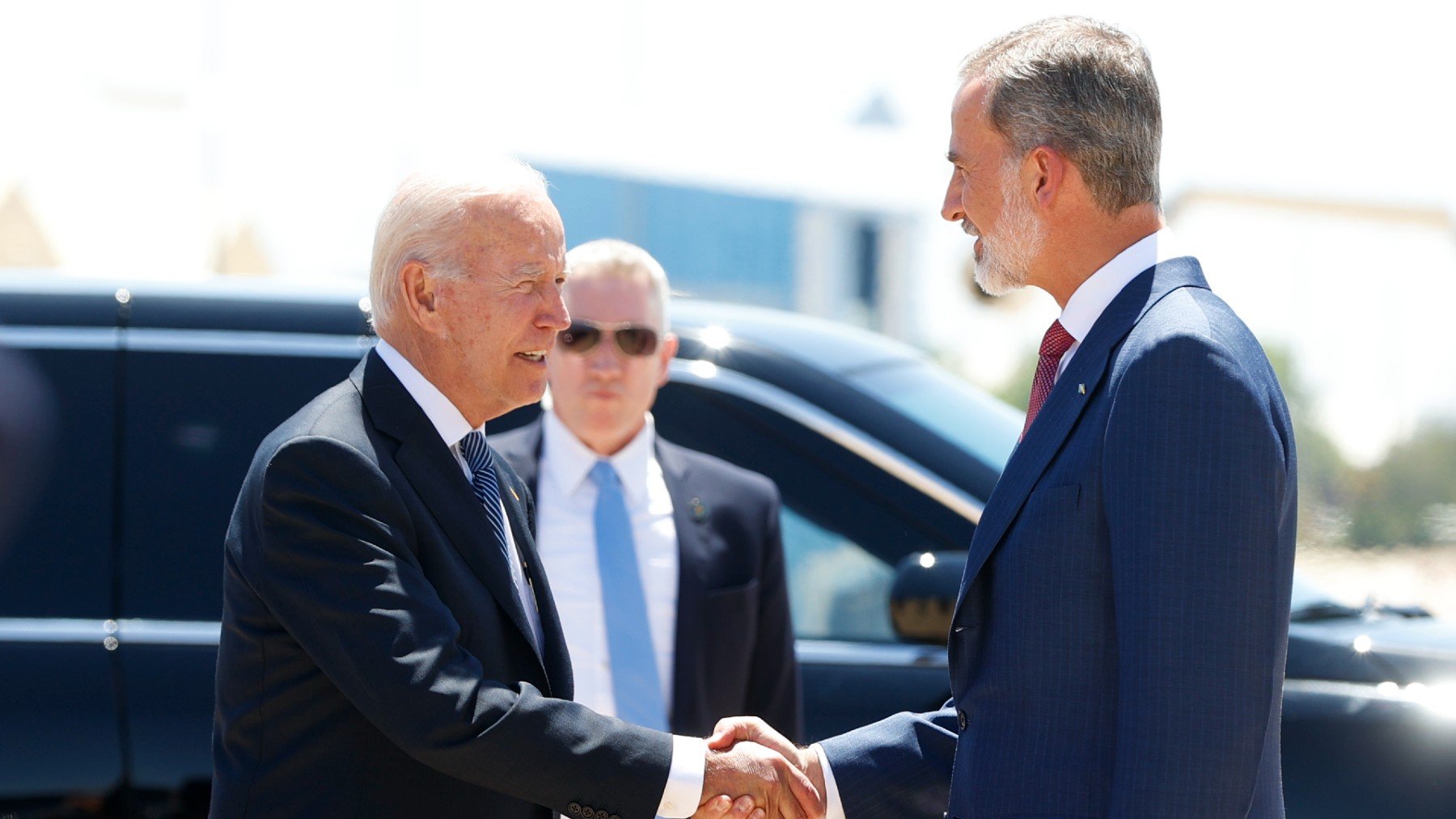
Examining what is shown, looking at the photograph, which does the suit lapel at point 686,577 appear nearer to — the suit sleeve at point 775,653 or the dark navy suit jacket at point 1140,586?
the suit sleeve at point 775,653

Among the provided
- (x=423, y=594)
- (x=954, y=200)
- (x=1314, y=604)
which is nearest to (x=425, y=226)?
(x=423, y=594)

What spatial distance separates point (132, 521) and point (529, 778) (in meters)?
1.45

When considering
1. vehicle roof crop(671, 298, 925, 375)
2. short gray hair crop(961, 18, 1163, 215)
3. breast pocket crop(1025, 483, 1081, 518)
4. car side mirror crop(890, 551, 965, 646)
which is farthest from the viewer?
vehicle roof crop(671, 298, 925, 375)

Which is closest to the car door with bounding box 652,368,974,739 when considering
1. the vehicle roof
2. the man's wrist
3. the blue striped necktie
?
the vehicle roof

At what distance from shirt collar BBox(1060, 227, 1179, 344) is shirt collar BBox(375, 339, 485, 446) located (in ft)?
3.37

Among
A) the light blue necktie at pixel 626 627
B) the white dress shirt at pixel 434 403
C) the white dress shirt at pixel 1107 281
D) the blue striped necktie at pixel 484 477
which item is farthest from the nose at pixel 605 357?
the white dress shirt at pixel 1107 281

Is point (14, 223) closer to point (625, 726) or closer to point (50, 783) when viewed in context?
point (50, 783)

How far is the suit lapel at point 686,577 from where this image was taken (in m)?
3.26

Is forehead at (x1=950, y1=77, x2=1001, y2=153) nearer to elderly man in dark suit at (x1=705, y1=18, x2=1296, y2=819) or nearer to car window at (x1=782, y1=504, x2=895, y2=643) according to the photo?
elderly man in dark suit at (x1=705, y1=18, x2=1296, y2=819)

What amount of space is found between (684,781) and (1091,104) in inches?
50.2

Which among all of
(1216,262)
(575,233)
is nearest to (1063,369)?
(575,233)

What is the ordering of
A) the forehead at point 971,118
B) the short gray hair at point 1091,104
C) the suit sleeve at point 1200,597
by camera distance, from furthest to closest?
the forehead at point 971,118 < the short gray hair at point 1091,104 < the suit sleeve at point 1200,597

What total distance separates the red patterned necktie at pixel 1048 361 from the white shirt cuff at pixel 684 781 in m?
0.78

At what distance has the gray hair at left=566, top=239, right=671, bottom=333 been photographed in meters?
3.58
